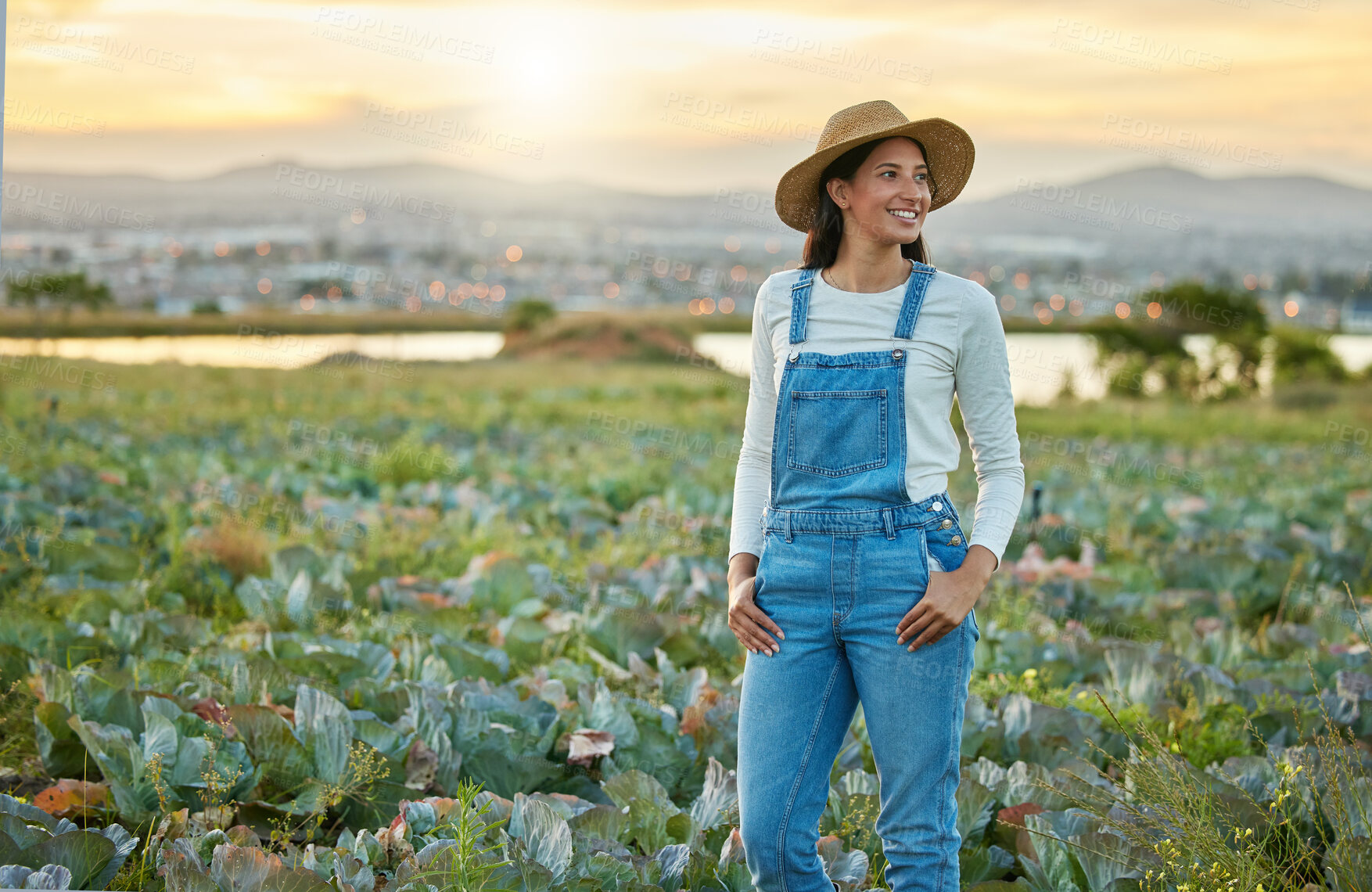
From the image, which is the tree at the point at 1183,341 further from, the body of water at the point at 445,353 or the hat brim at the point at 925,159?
the hat brim at the point at 925,159

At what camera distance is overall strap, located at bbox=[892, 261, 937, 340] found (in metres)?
2.03

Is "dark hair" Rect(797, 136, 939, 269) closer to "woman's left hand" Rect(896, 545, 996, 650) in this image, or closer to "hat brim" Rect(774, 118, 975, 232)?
"hat brim" Rect(774, 118, 975, 232)

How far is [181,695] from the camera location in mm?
3178

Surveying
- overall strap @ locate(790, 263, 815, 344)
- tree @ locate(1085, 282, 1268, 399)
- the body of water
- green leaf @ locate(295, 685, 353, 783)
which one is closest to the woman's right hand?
overall strap @ locate(790, 263, 815, 344)

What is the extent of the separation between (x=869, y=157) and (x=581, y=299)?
2045 inches

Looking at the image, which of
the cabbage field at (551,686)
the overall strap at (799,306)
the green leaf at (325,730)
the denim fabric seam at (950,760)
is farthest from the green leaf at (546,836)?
the overall strap at (799,306)

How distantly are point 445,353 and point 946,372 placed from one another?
31.6 m

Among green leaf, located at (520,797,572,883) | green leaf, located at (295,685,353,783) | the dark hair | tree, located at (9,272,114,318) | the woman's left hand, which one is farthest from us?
tree, located at (9,272,114,318)

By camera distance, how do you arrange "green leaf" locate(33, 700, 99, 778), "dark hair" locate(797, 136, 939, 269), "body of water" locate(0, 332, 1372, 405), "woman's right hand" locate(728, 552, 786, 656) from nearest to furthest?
"woman's right hand" locate(728, 552, 786, 656), "dark hair" locate(797, 136, 939, 269), "green leaf" locate(33, 700, 99, 778), "body of water" locate(0, 332, 1372, 405)

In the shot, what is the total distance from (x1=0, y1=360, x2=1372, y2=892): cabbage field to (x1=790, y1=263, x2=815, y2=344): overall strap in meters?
1.08

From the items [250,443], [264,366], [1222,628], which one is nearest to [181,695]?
[1222,628]

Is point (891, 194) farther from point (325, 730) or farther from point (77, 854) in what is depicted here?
point (77, 854)

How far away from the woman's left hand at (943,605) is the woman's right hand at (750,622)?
0.23 m

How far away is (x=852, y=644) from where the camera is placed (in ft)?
6.56
